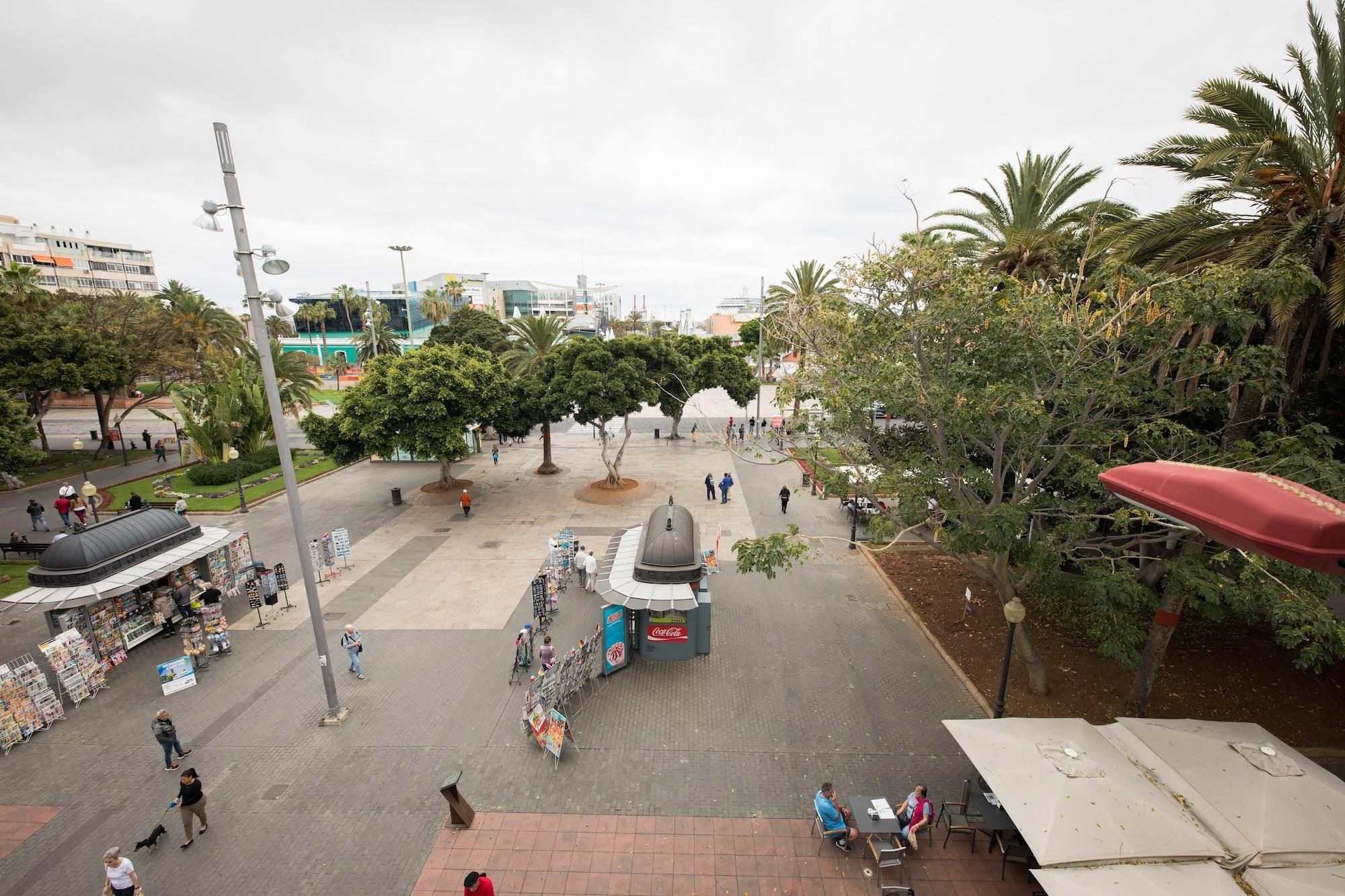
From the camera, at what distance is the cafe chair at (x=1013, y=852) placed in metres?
8.45

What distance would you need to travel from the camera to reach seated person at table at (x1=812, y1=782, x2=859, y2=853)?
28.1 ft

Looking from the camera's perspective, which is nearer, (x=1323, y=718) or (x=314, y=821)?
(x=314, y=821)

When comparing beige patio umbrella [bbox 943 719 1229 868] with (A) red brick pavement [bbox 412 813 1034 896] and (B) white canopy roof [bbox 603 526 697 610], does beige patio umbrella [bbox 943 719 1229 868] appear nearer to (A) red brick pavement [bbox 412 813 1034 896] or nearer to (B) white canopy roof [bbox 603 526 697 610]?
(A) red brick pavement [bbox 412 813 1034 896]

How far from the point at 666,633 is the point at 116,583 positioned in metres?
12.5

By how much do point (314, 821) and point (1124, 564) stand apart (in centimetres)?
1478

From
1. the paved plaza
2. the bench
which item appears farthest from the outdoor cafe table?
the bench

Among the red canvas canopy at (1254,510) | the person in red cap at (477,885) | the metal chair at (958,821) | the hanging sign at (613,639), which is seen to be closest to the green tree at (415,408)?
the hanging sign at (613,639)

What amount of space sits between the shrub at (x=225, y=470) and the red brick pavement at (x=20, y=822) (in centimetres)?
1928

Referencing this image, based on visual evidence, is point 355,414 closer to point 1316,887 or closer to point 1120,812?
point 1120,812

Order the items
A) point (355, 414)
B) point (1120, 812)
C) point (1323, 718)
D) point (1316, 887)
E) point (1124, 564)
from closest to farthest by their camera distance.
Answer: point (1316, 887) < point (1120, 812) < point (1124, 564) < point (1323, 718) < point (355, 414)

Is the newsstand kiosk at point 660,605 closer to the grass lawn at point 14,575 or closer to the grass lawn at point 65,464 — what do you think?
the grass lawn at point 14,575

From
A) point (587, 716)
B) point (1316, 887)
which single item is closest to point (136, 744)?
point (587, 716)

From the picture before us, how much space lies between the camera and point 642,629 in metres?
13.3

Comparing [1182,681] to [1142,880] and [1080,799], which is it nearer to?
[1080,799]
